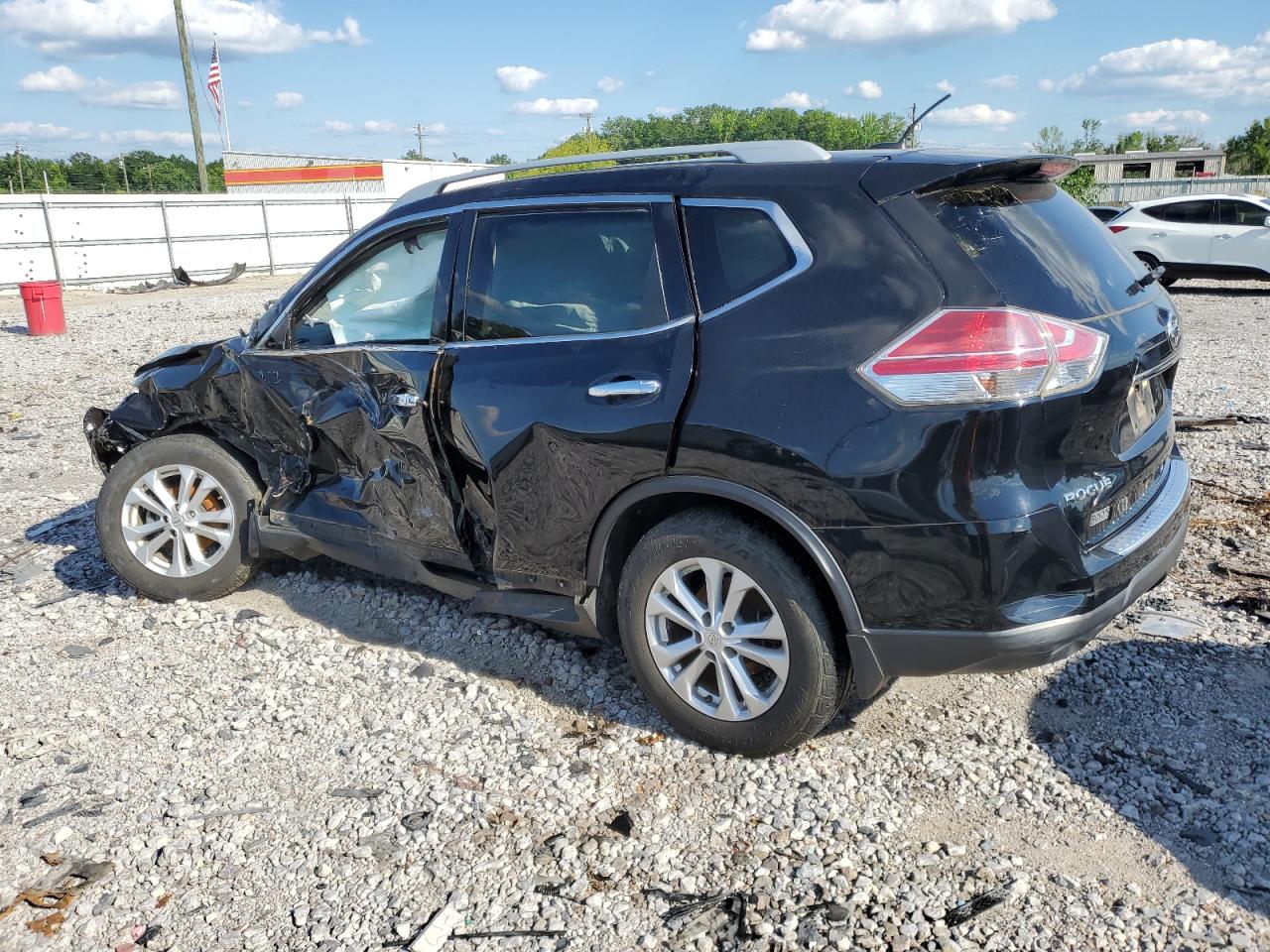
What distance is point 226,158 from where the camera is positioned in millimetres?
54438

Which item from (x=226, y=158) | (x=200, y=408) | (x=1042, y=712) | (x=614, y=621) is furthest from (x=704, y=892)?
(x=226, y=158)

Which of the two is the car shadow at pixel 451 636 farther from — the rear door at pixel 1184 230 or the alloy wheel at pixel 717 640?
the rear door at pixel 1184 230

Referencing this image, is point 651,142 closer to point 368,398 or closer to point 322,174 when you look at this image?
point 322,174

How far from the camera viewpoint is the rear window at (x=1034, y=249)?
2.94 m

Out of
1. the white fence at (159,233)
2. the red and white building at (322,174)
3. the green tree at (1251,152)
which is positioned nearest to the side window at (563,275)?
the white fence at (159,233)

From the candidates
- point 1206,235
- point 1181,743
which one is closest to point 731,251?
point 1181,743

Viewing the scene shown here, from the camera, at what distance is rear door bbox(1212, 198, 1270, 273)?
17016 mm

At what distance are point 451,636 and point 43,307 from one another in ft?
47.7

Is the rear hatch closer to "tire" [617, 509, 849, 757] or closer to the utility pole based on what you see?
"tire" [617, 509, 849, 757]

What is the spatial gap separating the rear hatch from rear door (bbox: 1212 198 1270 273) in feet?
53.8

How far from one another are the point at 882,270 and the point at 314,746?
8.37ft

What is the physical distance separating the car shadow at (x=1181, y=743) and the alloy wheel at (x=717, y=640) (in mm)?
1011

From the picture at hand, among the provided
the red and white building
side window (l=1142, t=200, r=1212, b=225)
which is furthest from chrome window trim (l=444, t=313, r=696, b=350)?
the red and white building

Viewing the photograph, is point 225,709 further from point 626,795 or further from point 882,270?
point 882,270
